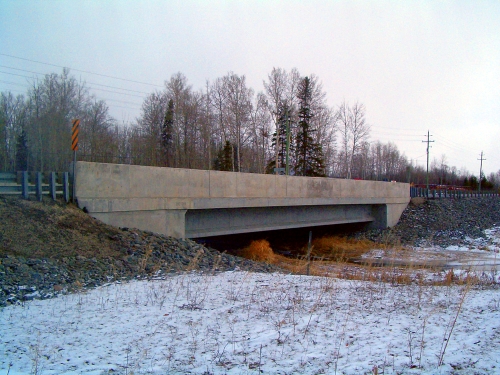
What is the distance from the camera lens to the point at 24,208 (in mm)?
12016

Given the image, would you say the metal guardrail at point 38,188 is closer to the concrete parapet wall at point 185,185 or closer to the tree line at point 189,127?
the concrete parapet wall at point 185,185

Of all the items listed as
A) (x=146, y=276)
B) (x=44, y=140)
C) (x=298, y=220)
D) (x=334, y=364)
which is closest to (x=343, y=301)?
(x=334, y=364)

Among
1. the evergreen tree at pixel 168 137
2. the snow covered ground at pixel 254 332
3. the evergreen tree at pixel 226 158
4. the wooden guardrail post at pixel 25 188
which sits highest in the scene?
the evergreen tree at pixel 168 137

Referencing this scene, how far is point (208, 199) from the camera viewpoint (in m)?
17.3

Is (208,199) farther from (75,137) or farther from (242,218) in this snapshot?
(75,137)

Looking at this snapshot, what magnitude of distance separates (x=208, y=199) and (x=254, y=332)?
12.0m

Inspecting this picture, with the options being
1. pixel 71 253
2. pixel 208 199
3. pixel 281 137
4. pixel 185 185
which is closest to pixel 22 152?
pixel 281 137

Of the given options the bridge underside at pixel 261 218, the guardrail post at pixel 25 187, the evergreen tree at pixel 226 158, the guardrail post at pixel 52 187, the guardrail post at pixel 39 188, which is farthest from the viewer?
the evergreen tree at pixel 226 158

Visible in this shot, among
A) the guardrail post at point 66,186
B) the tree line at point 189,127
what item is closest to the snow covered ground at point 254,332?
the guardrail post at point 66,186

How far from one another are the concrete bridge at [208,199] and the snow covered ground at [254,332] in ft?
21.5

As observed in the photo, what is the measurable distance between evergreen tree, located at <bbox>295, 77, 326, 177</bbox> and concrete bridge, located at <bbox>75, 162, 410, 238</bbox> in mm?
16482

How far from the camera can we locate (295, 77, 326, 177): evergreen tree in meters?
44.5

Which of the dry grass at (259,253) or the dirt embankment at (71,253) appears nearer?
the dirt embankment at (71,253)

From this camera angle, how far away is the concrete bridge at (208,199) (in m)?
14.0
